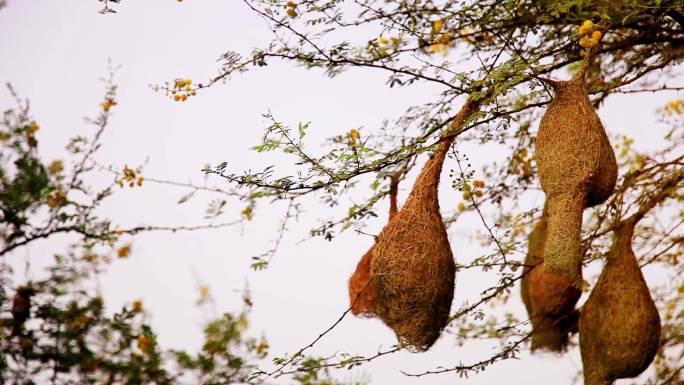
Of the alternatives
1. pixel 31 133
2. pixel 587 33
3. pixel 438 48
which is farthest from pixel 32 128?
pixel 587 33

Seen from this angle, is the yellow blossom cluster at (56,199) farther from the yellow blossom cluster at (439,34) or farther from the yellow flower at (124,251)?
the yellow blossom cluster at (439,34)

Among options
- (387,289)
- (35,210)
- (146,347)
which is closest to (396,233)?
(387,289)

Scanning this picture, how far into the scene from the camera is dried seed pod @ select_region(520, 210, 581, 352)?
3232 millimetres

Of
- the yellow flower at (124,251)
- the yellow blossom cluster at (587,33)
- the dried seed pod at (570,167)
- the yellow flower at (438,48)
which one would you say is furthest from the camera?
the yellow flower at (438,48)

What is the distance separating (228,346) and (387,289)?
56 centimetres

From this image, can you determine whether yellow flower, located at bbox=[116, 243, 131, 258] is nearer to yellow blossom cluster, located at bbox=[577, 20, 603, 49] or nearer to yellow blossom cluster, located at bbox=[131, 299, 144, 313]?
yellow blossom cluster, located at bbox=[131, 299, 144, 313]

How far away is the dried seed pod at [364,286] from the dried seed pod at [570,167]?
0.63 metres

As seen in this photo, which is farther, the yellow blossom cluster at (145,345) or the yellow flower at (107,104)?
the yellow flower at (107,104)

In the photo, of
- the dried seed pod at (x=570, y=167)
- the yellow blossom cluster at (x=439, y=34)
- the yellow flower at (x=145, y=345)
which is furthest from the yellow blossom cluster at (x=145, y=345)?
the yellow blossom cluster at (x=439, y=34)

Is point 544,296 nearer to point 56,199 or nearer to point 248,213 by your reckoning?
point 248,213

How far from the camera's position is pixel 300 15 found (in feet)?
9.53

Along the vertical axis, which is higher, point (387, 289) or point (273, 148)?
point (273, 148)

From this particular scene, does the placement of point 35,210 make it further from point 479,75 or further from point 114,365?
point 479,75

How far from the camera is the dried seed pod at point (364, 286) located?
107 inches
